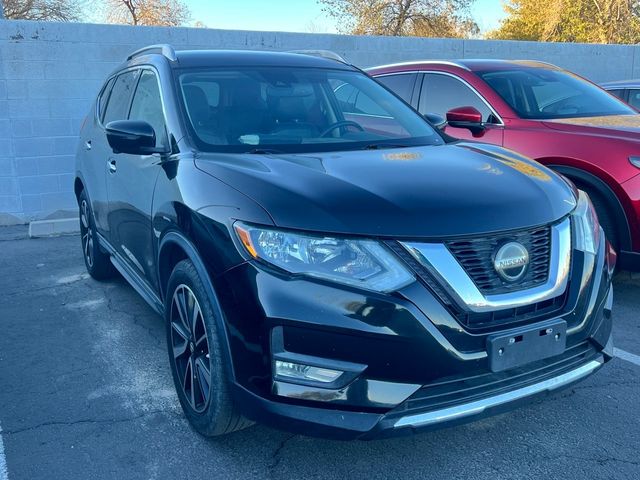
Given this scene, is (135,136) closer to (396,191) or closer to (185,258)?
(185,258)

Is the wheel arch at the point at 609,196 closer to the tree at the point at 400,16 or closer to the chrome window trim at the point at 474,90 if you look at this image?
the chrome window trim at the point at 474,90

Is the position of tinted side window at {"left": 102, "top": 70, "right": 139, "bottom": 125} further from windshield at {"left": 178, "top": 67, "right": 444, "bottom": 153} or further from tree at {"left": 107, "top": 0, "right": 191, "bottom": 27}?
tree at {"left": 107, "top": 0, "right": 191, "bottom": 27}

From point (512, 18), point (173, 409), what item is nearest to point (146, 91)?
point (173, 409)

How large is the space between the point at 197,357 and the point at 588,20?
100 feet

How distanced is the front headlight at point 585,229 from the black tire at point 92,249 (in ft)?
12.0

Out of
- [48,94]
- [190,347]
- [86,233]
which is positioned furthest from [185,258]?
[48,94]

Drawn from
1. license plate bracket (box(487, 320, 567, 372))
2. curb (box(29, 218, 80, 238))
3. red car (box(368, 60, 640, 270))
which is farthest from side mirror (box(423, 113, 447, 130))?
→ curb (box(29, 218, 80, 238))

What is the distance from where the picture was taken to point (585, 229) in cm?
291

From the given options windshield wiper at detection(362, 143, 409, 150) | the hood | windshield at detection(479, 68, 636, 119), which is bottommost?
the hood

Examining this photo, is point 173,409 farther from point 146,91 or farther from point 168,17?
point 168,17

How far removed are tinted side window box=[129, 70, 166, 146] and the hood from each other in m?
0.57

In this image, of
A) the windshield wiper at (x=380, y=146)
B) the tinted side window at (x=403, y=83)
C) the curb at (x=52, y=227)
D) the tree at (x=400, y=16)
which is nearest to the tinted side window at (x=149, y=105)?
the windshield wiper at (x=380, y=146)

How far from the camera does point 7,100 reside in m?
7.91

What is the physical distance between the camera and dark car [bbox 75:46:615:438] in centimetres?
235
